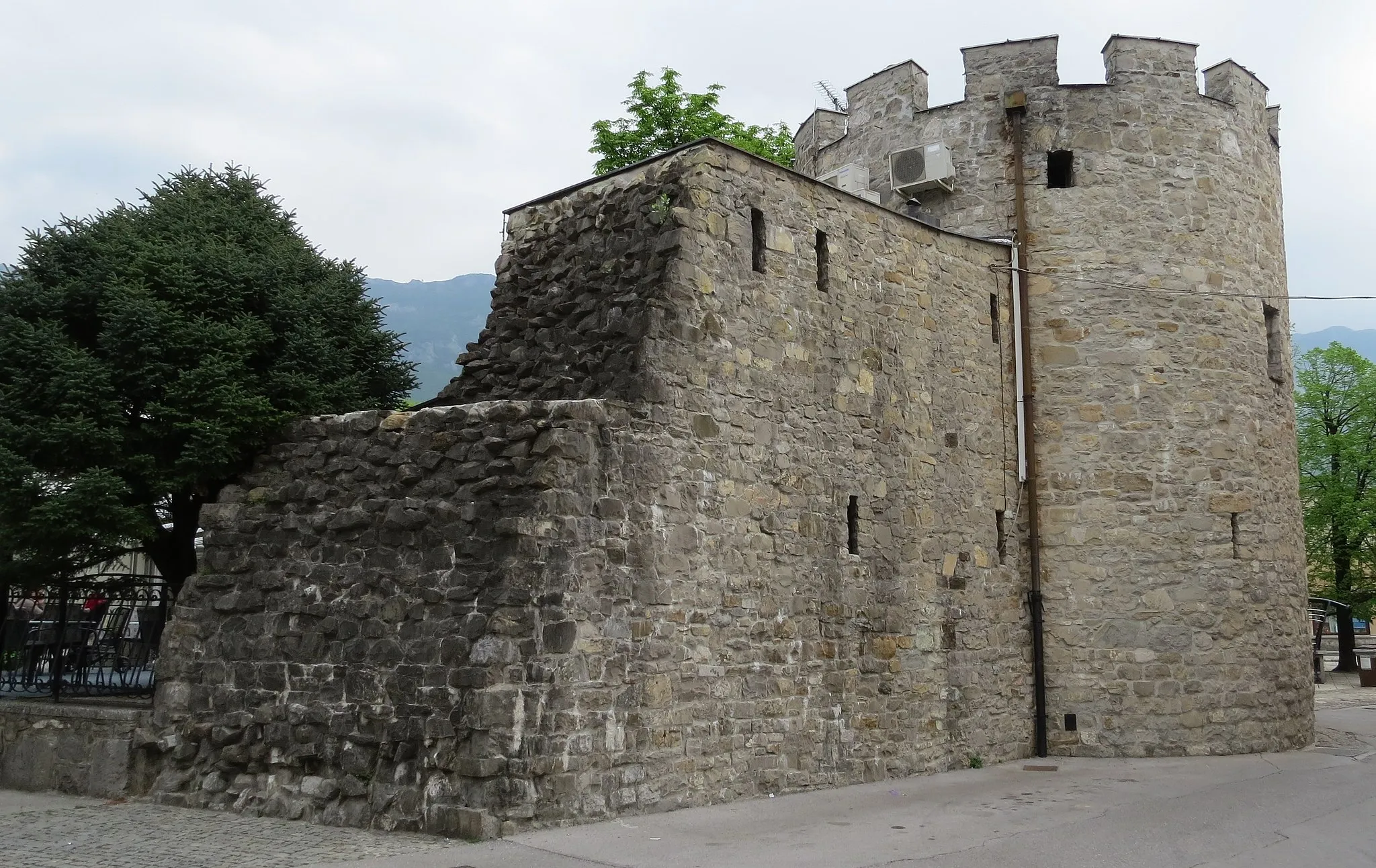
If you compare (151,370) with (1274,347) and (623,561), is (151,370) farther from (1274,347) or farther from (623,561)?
(1274,347)

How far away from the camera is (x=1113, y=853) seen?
7852mm

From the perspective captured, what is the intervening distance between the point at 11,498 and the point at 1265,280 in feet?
45.7

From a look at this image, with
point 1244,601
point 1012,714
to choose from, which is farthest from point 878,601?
point 1244,601

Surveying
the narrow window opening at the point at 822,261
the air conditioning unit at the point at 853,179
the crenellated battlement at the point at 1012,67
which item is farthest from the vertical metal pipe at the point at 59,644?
the crenellated battlement at the point at 1012,67

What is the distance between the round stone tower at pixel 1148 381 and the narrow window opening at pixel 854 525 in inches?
129

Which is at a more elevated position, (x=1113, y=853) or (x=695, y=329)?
(x=695, y=329)

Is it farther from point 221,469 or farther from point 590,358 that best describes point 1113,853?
point 221,469

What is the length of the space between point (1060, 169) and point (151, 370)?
10.4m

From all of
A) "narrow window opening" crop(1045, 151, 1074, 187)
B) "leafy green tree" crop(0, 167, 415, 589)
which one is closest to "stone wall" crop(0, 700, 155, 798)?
"leafy green tree" crop(0, 167, 415, 589)

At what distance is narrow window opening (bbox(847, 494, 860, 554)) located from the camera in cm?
1092

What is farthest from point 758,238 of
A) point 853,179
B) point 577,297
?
point 853,179

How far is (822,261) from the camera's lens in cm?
1105

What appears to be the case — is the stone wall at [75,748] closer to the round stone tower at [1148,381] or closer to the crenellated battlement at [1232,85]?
the round stone tower at [1148,381]

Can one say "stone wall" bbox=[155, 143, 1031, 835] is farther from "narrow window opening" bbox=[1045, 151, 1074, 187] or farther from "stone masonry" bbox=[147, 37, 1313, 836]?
"narrow window opening" bbox=[1045, 151, 1074, 187]
